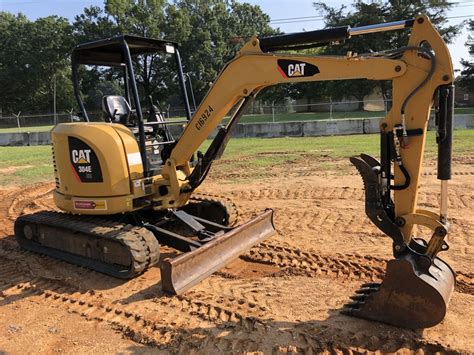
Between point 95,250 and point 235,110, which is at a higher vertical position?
point 235,110

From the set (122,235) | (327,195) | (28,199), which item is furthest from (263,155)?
(122,235)

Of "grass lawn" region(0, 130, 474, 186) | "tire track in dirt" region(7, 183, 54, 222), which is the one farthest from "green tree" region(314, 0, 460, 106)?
"tire track in dirt" region(7, 183, 54, 222)

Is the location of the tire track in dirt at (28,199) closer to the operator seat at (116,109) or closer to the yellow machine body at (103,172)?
the yellow machine body at (103,172)

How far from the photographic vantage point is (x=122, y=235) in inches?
206

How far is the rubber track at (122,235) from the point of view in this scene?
514 centimetres

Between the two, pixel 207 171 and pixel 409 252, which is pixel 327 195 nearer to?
pixel 207 171

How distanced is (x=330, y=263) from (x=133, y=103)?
330 cm

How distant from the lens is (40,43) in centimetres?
5875

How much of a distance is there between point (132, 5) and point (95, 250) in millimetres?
56736

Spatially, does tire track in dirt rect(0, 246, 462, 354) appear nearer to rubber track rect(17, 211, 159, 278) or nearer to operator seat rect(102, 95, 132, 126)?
rubber track rect(17, 211, 159, 278)

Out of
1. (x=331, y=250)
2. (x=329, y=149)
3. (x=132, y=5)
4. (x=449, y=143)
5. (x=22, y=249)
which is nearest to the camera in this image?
(x=449, y=143)

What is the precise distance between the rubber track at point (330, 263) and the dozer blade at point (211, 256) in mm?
207

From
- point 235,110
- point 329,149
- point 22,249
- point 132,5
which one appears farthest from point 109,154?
point 132,5

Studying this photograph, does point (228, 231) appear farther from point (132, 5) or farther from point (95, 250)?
point (132, 5)
